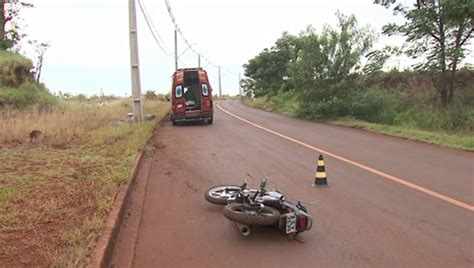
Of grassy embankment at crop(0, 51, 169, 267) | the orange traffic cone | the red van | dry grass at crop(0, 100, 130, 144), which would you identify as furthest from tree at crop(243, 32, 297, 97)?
the orange traffic cone

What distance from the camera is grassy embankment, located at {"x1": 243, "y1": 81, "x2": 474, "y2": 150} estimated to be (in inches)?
636

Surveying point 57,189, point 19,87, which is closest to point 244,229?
point 57,189

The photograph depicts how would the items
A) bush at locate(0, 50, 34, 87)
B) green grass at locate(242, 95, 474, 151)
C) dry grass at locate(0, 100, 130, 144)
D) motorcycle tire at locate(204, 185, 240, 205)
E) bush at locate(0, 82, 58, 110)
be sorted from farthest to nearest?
bush at locate(0, 50, 34, 87)
bush at locate(0, 82, 58, 110)
dry grass at locate(0, 100, 130, 144)
green grass at locate(242, 95, 474, 151)
motorcycle tire at locate(204, 185, 240, 205)

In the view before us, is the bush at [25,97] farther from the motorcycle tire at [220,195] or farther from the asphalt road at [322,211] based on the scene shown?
the motorcycle tire at [220,195]

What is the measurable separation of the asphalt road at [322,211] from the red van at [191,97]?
10.4 m

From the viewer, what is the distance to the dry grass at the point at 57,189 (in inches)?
213

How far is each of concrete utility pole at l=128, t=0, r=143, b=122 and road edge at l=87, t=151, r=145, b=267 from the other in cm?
1385

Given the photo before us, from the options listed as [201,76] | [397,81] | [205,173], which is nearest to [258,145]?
[205,173]

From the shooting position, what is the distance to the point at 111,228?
6070mm

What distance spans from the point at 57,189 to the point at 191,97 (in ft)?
55.7

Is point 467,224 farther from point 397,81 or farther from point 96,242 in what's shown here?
point 397,81

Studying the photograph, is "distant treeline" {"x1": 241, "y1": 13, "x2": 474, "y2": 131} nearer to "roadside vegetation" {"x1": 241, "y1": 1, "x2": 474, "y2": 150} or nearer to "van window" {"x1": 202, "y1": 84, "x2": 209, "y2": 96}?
"roadside vegetation" {"x1": 241, "y1": 1, "x2": 474, "y2": 150}

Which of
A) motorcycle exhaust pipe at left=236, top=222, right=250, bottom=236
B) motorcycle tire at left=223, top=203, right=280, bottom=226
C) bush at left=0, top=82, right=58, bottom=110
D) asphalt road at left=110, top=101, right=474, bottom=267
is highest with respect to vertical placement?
bush at left=0, top=82, right=58, bottom=110

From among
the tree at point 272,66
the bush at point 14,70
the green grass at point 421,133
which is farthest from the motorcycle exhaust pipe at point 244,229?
the tree at point 272,66
